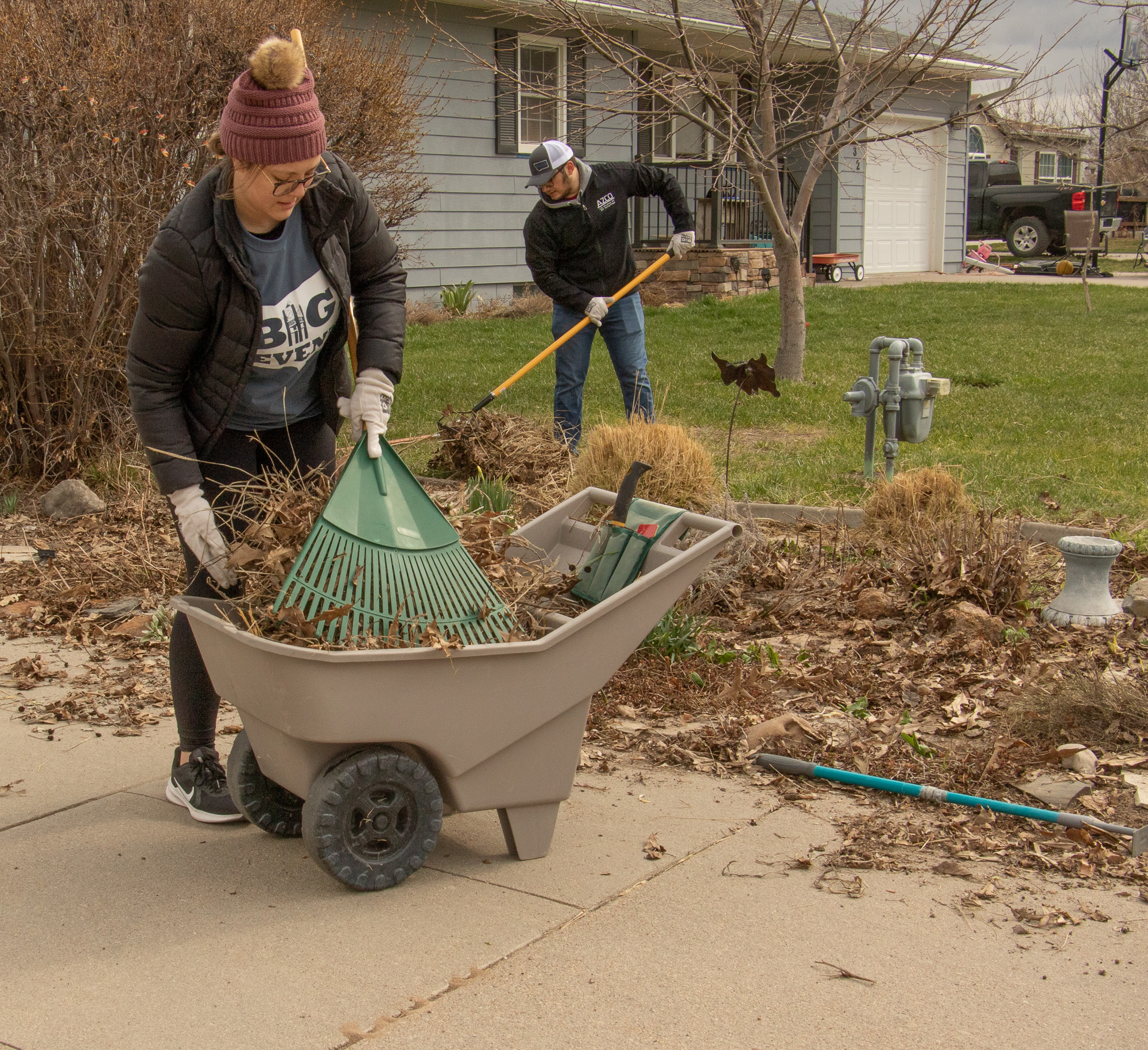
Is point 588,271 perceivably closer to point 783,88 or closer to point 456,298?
point 783,88

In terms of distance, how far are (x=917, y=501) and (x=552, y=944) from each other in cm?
317

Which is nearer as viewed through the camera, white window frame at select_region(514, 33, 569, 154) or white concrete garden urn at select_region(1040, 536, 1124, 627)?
white concrete garden urn at select_region(1040, 536, 1124, 627)

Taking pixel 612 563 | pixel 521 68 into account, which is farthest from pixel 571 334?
pixel 521 68

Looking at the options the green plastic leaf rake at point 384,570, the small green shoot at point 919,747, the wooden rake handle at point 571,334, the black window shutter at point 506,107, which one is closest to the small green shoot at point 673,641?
the small green shoot at point 919,747

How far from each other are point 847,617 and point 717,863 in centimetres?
193

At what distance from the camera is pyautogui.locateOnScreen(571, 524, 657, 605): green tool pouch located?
317 centimetres

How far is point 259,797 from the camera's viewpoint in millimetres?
3100

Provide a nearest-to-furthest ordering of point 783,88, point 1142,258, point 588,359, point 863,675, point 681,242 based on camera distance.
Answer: point 863,675 → point 588,359 → point 681,242 → point 783,88 → point 1142,258

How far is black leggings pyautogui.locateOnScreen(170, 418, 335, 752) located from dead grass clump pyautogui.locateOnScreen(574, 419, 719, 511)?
8.07ft

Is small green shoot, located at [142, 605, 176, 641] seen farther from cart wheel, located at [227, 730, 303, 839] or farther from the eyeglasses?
the eyeglasses

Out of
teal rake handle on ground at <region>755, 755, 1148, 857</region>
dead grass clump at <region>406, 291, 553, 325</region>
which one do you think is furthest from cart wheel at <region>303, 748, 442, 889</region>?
dead grass clump at <region>406, 291, 553, 325</region>

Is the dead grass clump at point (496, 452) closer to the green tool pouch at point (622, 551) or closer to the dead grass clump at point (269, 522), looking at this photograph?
the green tool pouch at point (622, 551)

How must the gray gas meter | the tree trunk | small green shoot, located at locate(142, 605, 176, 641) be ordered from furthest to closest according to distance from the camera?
the tree trunk, the gray gas meter, small green shoot, located at locate(142, 605, 176, 641)

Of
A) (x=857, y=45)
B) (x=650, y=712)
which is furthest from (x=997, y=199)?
(x=650, y=712)
